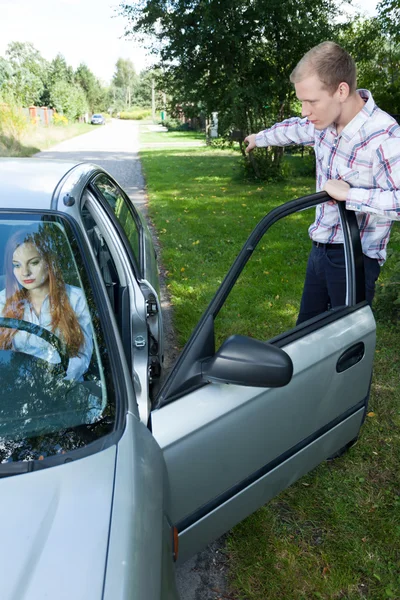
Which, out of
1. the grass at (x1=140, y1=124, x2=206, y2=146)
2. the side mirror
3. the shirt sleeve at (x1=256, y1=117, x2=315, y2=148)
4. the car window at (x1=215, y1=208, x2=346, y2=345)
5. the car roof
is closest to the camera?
the side mirror

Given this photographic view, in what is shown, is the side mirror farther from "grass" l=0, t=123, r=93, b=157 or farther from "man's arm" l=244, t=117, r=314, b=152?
"grass" l=0, t=123, r=93, b=157

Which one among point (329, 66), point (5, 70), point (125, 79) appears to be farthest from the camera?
point (125, 79)

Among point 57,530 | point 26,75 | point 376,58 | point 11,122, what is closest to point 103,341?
point 57,530

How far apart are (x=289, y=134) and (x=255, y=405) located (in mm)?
1606

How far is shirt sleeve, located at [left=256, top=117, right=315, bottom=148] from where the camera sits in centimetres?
265

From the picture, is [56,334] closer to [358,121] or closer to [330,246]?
[330,246]

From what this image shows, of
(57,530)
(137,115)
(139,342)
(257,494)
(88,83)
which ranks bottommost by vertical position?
(257,494)

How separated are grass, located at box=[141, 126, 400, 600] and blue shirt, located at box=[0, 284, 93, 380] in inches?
51.1

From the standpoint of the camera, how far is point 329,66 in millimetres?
2121

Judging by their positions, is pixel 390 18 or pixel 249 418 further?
pixel 390 18

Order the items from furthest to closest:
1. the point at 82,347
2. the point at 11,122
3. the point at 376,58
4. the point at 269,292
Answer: the point at 11,122, the point at 376,58, the point at 269,292, the point at 82,347

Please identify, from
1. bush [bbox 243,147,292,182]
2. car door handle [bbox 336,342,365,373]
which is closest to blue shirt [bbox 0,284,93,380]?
car door handle [bbox 336,342,365,373]

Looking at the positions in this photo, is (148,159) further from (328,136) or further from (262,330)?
(328,136)

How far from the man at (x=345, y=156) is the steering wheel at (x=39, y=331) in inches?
49.6
